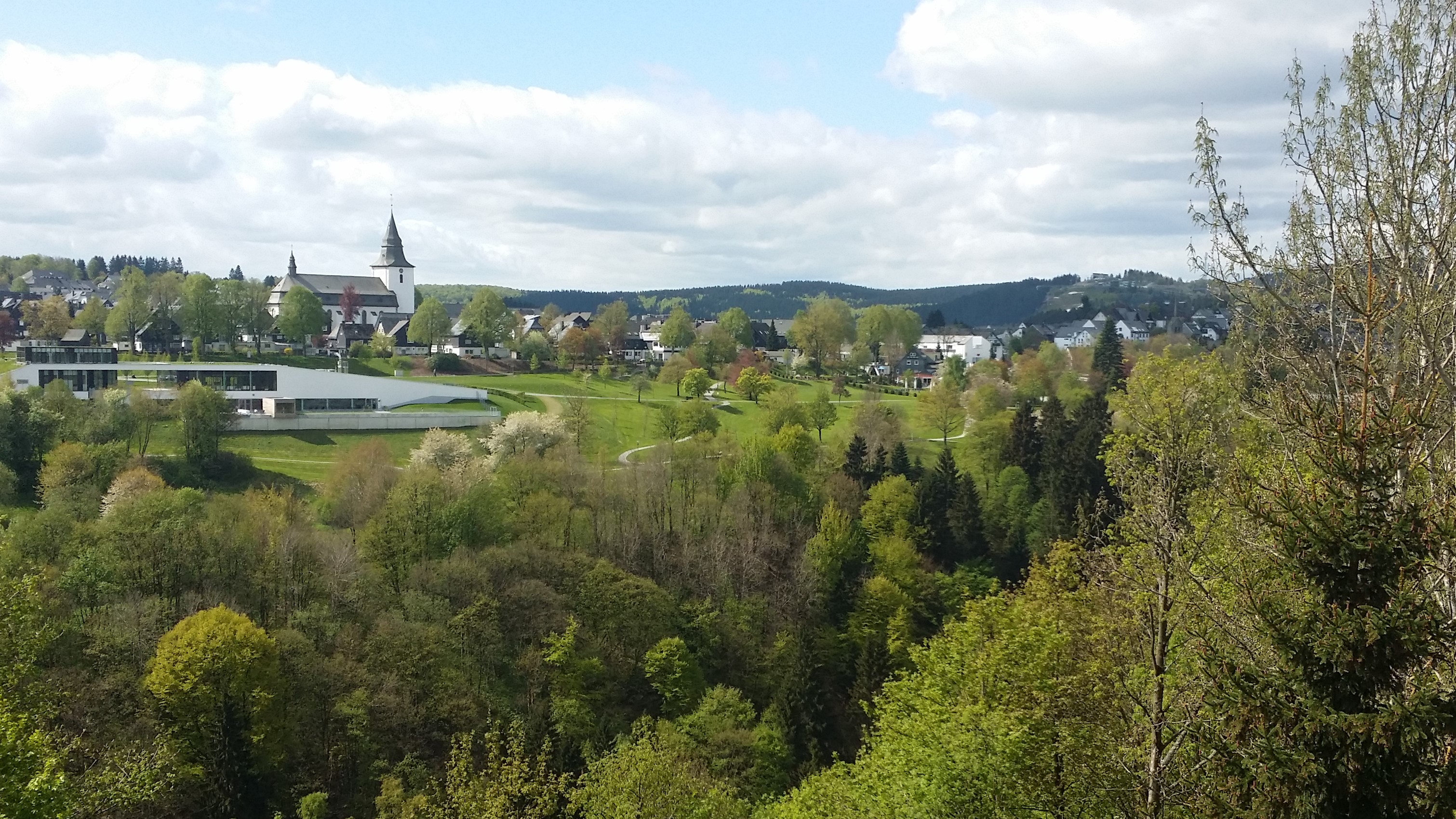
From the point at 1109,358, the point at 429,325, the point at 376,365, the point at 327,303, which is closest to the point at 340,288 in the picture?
the point at 327,303

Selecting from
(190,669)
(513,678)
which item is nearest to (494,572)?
(513,678)

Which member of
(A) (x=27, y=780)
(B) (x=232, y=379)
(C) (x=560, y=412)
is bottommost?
(A) (x=27, y=780)

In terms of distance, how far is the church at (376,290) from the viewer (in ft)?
360

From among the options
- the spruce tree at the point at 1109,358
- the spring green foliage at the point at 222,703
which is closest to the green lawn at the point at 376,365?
the spruce tree at the point at 1109,358

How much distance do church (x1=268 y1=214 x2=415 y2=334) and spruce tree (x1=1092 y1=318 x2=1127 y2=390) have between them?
60.9 m

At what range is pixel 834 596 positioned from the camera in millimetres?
39781

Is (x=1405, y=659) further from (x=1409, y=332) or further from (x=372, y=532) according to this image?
(x=372, y=532)

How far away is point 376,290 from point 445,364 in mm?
45334

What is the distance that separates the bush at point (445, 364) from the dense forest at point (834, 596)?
90.0 ft

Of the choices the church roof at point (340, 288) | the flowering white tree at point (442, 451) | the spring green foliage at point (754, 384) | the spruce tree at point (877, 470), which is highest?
the church roof at point (340, 288)

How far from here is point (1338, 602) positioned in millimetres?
9555

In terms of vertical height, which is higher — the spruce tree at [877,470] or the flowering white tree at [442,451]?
the flowering white tree at [442,451]

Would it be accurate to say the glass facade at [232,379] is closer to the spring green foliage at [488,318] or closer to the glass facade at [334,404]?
the glass facade at [334,404]

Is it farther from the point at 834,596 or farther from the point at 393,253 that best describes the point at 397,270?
the point at 834,596
